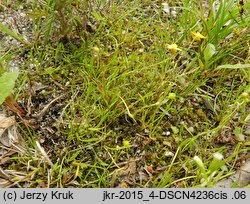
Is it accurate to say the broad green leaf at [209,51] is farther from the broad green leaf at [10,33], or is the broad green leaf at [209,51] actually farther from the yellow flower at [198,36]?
the broad green leaf at [10,33]

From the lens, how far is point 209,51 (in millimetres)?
1617

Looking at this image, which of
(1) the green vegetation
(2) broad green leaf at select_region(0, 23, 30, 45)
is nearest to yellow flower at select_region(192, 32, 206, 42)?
(1) the green vegetation

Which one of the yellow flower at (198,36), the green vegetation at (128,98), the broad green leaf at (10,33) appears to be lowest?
the green vegetation at (128,98)

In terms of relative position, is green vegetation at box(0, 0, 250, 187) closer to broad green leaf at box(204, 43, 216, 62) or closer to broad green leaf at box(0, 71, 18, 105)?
broad green leaf at box(204, 43, 216, 62)

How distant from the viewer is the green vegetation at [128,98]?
1463mm

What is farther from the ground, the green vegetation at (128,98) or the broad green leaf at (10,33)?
the broad green leaf at (10,33)

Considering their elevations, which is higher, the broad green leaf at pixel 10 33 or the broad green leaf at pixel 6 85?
the broad green leaf at pixel 10 33

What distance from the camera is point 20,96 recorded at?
1596 millimetres

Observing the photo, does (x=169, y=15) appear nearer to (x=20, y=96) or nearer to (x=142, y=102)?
(x=142, y=102)

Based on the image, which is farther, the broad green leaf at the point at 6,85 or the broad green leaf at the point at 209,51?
the broad green leaf at the point at 209,51

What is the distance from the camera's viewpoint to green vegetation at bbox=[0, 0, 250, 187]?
1463 millimetres

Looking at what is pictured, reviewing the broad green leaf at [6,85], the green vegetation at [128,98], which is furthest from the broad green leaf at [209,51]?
the broad green leaf at [6,85]

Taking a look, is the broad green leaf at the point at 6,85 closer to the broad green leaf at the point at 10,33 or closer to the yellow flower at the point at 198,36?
the broad green leaf at the point at 10,33

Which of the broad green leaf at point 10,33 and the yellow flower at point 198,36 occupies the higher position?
the broad green leaf at point 10,33
